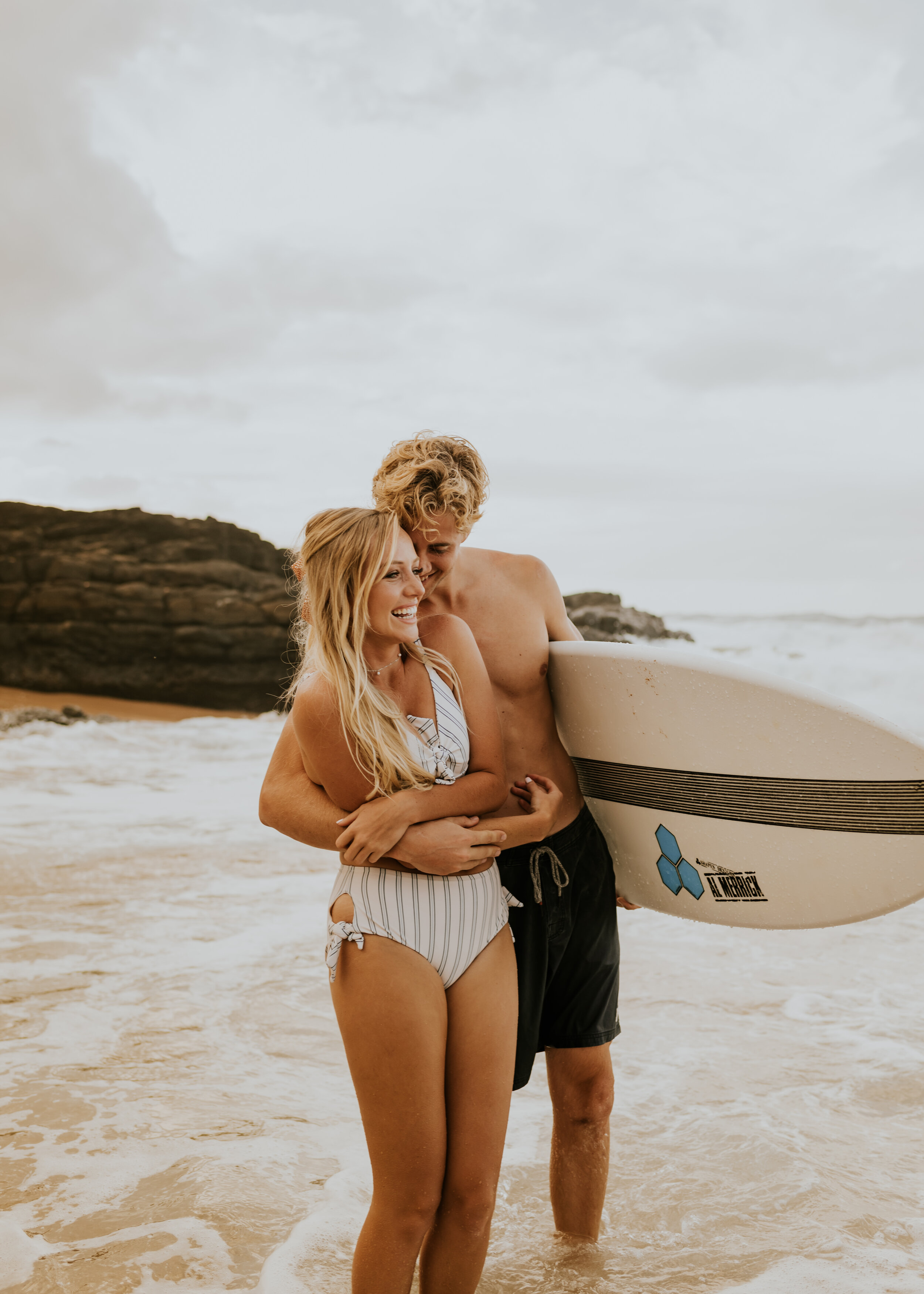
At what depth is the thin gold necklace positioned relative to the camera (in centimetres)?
165

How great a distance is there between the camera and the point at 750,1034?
3.56 metres

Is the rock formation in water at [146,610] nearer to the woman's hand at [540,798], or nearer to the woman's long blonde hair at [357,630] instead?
the woman's hand at [540,798]

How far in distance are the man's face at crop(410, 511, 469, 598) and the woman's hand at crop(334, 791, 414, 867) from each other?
45 centimetres

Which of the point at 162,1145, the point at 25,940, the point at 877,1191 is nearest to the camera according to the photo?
the point at 877,1191

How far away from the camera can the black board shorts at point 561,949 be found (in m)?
1.91

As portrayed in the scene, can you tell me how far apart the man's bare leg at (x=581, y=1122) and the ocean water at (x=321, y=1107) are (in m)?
0.18

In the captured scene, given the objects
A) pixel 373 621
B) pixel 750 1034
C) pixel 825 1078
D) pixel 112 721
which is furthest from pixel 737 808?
pixel 112 721

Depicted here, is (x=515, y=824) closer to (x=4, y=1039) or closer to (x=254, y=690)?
(x=4, y=1039)

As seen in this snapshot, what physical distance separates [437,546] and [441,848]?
0.64 metres

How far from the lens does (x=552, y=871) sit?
6.41ft

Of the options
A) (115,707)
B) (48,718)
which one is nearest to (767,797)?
(48,718)

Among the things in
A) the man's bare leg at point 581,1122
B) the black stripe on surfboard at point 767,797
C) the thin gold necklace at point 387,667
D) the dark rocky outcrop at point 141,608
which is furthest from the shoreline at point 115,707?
the thin gold necklace at point 387,667

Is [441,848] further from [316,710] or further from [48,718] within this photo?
[48,718]

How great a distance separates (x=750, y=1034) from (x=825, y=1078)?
0.42 meters
